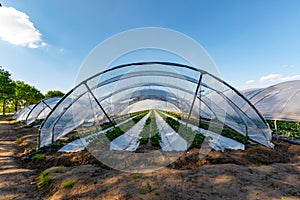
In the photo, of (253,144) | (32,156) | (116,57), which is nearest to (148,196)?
(116,57)

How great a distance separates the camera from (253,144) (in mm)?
6559

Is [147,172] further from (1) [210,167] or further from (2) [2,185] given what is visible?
(2) [2,185]

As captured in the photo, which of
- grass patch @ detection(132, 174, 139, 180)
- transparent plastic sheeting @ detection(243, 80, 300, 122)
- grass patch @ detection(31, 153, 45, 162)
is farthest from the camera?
transparent plastic sheeting @ detection(243, 80, 300, 122)

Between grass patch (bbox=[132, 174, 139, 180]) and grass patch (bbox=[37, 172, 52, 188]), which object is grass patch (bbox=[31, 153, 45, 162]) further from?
grass patch (bbox=[132, 174, 139, 180])

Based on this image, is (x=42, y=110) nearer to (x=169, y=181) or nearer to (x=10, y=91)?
(x=169, y=181)

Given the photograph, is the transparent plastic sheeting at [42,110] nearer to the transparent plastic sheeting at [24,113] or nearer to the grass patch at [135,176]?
the transparent plastic sheeting at [24,113]

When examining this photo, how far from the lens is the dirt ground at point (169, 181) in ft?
10.2

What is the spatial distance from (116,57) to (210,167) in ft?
14.4

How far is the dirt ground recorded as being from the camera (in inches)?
123

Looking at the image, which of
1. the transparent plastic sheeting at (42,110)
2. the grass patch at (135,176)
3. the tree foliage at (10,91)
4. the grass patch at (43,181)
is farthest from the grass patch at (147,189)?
the tree foliage at (10,91)

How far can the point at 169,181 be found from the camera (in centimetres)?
355

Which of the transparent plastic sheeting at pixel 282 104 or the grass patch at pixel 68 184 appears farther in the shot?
the transparent plastic sheeting at pixel 282 104

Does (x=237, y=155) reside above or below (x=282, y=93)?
below

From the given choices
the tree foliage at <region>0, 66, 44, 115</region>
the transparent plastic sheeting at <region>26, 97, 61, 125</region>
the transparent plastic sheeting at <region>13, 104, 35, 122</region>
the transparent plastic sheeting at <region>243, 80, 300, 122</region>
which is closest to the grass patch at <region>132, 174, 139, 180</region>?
the transparent plastic sheeting at <region>243, 80, 300, 122</region>
